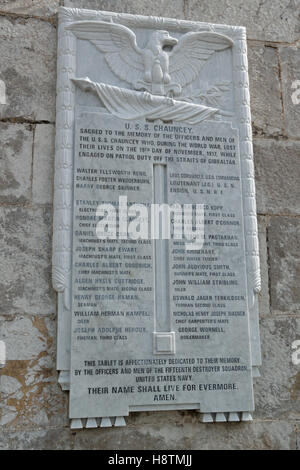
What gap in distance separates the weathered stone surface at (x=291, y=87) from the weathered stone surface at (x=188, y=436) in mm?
2254

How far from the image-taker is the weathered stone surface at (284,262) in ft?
12.7

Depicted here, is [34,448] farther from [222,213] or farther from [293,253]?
[293,253]

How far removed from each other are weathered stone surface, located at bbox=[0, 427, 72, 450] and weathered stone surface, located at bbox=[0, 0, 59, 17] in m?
2.97

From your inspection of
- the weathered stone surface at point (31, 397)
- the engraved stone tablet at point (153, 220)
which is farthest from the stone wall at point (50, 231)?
the engraved stone tablet at point (153, 220)

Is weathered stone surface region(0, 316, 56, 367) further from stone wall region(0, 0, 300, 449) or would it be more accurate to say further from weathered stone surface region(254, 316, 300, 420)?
weathered stone surface region(254, 316, 300, 420)

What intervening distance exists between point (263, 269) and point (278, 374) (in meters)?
0.75

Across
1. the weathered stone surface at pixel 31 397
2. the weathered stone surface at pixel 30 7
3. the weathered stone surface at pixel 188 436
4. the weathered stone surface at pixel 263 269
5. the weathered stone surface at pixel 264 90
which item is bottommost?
the weathered stone surface at pixel 188 436

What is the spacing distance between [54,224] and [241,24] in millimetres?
2310

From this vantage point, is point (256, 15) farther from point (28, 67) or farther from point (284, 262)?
point (284, 262)

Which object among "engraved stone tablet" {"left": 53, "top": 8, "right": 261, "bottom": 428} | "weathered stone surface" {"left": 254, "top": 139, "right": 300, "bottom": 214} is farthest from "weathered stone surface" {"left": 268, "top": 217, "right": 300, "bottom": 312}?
"engraved stone tablet" {"left": 53, "top": 8, "right": 261, "bottom": 428}

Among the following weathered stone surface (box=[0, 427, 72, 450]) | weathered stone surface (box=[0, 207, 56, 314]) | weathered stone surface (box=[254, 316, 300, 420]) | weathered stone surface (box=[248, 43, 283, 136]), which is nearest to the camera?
weathered stone surface (box=[0, 427, 72, 450])

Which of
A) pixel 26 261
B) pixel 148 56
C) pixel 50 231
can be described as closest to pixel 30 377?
pixel 26 261

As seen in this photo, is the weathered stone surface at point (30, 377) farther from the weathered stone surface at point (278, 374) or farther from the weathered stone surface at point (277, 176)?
the weathered stone surface at point (277, 176)

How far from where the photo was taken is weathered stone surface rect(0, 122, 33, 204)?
12.0 ft
